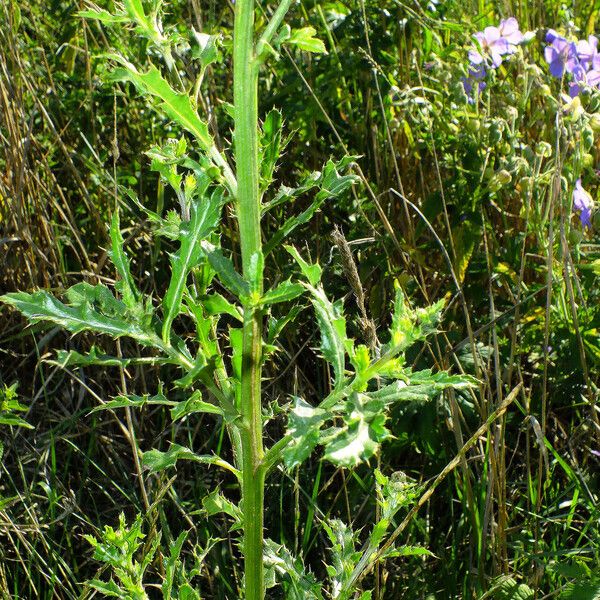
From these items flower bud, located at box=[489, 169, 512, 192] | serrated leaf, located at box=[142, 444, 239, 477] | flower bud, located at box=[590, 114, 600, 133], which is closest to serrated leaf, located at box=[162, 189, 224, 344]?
serrated leaf, located at box=[142, 444, 239, 477]

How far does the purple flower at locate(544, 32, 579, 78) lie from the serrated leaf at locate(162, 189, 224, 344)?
4.41 ft

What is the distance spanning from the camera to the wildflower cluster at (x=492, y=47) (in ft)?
6.75

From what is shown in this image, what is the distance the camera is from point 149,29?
0.96 m

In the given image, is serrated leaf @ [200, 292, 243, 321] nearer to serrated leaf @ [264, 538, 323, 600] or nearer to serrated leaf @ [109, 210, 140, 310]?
serrated leaf @ [109, 210, 140, 310]

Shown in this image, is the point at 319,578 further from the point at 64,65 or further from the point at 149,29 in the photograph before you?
the point at 64,65

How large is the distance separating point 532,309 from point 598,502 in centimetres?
48

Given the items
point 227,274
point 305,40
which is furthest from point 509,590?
point 305,40

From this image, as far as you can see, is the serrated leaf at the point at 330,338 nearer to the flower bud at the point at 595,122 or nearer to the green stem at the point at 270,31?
the green stem at the point at 270,31

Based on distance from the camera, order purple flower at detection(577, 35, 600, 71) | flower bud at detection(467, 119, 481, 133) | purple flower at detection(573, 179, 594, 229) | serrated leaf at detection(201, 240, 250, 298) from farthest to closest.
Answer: purple flower at detection(577, 35, 600, 71), flower bud at detection(467, 119, 481, 133), purple flower at detection(573, 179, 594, 229), serrated leaf at detection(201, 240, 250, 298)

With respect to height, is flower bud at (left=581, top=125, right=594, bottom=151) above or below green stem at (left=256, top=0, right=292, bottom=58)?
below

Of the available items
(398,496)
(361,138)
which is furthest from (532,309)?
(398,496)

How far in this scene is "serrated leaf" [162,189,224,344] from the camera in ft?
3.10

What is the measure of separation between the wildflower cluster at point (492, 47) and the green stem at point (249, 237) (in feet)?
4.11

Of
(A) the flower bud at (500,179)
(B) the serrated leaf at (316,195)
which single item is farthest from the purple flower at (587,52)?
(B) the serrated leaf at (316,195)
